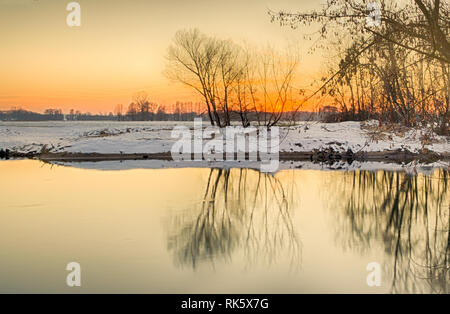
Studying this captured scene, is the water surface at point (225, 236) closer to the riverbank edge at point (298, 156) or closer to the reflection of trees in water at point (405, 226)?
the reflection of trees in water at point (405, 226)

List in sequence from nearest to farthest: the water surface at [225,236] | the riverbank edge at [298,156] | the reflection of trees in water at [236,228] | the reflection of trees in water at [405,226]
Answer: the water surface at [225,236] < the reflection of trees in water at [405,226] < the reflection of trees in water at [236,228] < the riverbank edge at [298,156]

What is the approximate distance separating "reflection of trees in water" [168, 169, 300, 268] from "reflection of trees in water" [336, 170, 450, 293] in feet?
4.30

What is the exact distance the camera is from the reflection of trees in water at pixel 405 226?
7318 mm

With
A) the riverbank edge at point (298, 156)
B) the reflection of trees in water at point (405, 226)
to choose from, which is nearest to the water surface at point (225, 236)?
the reflection of trees in water at point (405, 226)

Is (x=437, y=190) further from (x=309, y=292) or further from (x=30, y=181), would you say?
(x=30, y=181)

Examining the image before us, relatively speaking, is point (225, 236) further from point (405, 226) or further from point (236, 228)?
point (405, 226)

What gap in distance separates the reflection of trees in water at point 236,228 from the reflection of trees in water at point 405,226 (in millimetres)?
1311

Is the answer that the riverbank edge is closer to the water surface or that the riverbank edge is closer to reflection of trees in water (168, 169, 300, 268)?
the water surface

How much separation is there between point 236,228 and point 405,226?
3.47 meters

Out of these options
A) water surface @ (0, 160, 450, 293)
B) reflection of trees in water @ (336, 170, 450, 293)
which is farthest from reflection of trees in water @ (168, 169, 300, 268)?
reflection of trees in water @ (336, 170, 450, 293)

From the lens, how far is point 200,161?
2833 cm

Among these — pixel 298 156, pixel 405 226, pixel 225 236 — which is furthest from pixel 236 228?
pixel 298 156

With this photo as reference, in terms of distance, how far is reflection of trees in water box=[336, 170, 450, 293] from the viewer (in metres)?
7.32
